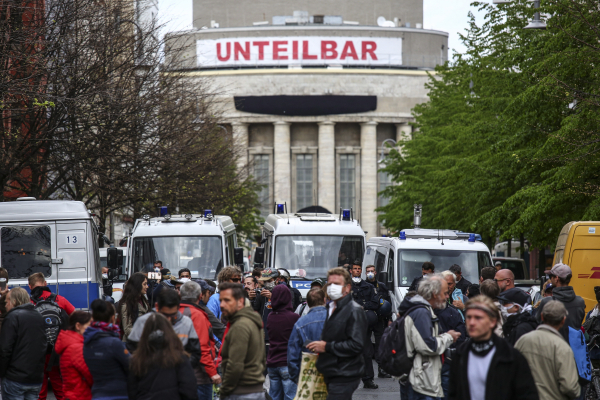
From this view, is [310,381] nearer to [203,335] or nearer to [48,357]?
[203,335]

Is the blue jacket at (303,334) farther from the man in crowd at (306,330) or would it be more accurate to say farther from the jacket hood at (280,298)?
the jacket hood at (280,298)

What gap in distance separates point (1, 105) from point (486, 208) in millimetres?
16369

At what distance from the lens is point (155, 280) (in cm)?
1627

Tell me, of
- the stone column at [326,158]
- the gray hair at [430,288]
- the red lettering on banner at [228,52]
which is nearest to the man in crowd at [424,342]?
the gray hair at [430,288]

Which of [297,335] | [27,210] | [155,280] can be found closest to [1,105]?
[27,210]

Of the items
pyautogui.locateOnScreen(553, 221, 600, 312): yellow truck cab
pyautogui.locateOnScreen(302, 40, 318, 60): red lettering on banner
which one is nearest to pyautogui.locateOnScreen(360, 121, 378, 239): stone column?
pyautogui.locateOnScreen(302, 40, 318, 60): red lettering on banner

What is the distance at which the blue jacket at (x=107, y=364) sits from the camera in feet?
23.3

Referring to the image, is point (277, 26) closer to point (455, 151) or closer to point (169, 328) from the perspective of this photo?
point (455, 151)

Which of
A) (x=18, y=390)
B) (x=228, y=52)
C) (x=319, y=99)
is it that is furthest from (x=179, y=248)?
(x=228, y=52)

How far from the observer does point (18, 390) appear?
9141 mm

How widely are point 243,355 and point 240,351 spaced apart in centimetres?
5

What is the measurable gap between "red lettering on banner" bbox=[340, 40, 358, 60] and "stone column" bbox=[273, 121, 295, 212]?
30.1 feet

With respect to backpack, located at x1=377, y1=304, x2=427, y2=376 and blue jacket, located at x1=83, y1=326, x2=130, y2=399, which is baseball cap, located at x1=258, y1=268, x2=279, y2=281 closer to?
backpack, located at x1=377, y1=304, x2=427, y2=376

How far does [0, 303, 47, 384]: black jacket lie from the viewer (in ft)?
29.3
